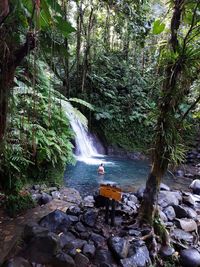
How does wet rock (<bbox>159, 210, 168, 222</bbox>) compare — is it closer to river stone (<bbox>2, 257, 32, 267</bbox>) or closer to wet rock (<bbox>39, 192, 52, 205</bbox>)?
wet rock (<bbox>39, 192, 52, 205</bbox>)

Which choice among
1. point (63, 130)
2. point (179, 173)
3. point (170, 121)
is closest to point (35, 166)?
point (63, 130)

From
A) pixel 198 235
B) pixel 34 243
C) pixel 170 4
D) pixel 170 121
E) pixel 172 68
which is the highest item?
pixel 170 4

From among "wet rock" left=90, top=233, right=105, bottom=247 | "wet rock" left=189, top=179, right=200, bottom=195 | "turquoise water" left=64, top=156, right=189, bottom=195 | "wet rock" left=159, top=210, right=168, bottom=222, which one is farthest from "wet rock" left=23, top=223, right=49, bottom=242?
"wet rock" left=189, top=179, right=200, bottom=195

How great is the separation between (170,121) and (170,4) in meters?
1.39

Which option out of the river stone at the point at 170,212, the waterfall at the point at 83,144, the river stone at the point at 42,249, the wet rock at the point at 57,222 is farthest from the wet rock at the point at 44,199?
the waterfall at the point at 83,144

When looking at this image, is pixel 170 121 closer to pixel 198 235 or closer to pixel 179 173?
pixel 198 235

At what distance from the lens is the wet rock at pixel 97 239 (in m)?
3.09

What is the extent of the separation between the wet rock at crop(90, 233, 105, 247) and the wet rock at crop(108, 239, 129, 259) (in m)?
0.09

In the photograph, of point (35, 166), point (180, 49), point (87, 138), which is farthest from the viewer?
point (87, 138)

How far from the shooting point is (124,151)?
1084 cm

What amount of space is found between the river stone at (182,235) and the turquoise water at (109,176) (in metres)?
2.37

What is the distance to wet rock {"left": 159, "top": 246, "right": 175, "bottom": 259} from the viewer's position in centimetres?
323

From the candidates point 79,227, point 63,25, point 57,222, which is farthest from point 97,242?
point 63,25

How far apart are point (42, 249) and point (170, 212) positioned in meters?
2.49
